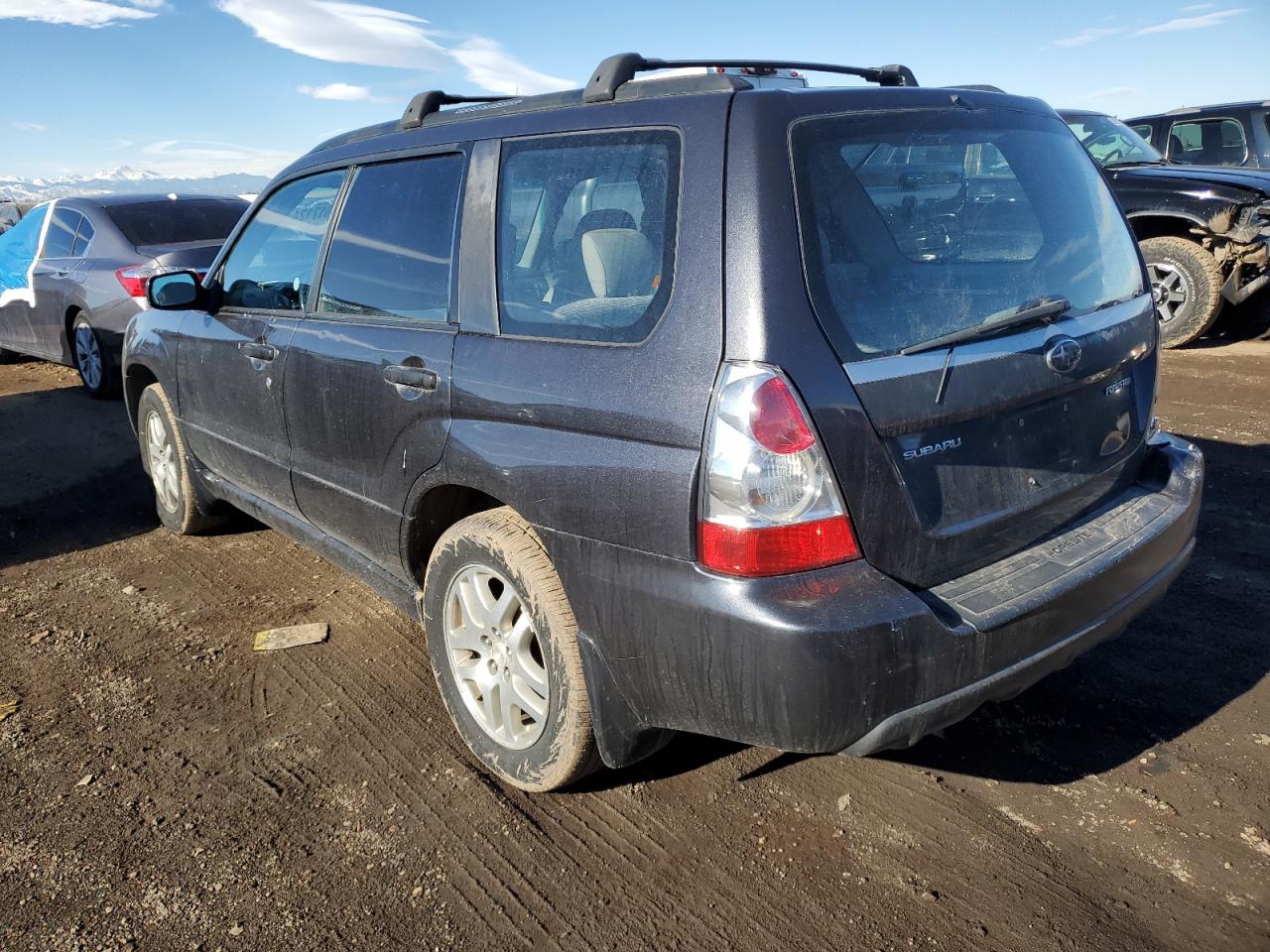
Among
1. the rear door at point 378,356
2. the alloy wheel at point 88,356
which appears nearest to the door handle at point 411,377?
the rear door at point 378,356

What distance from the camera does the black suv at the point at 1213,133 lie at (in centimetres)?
957

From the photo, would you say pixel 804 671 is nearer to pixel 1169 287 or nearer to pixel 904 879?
pixel 904 879

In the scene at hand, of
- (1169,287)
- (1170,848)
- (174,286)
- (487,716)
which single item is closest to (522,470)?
(487,716)

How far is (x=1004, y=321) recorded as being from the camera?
2316mm

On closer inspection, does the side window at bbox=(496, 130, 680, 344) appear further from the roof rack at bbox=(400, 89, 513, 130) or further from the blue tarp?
the blue tarp

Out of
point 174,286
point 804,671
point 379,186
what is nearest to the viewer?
point 804,671

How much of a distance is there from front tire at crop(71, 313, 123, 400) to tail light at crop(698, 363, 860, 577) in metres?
7.12

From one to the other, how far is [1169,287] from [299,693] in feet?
27.1

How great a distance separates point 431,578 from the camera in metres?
2.89

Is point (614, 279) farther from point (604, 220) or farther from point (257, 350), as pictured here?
point (257, 350)

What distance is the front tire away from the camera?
7738 mm

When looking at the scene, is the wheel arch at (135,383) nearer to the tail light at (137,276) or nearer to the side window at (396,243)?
the side window at (396,243)

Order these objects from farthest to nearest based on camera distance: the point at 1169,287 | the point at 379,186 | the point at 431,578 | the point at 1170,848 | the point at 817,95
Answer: the point at 1169,287 < the point at 379,186 < the point at 431,578 < the point at 1170,848 < the point at 817,95

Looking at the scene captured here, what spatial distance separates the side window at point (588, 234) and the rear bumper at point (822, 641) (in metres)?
0.57
